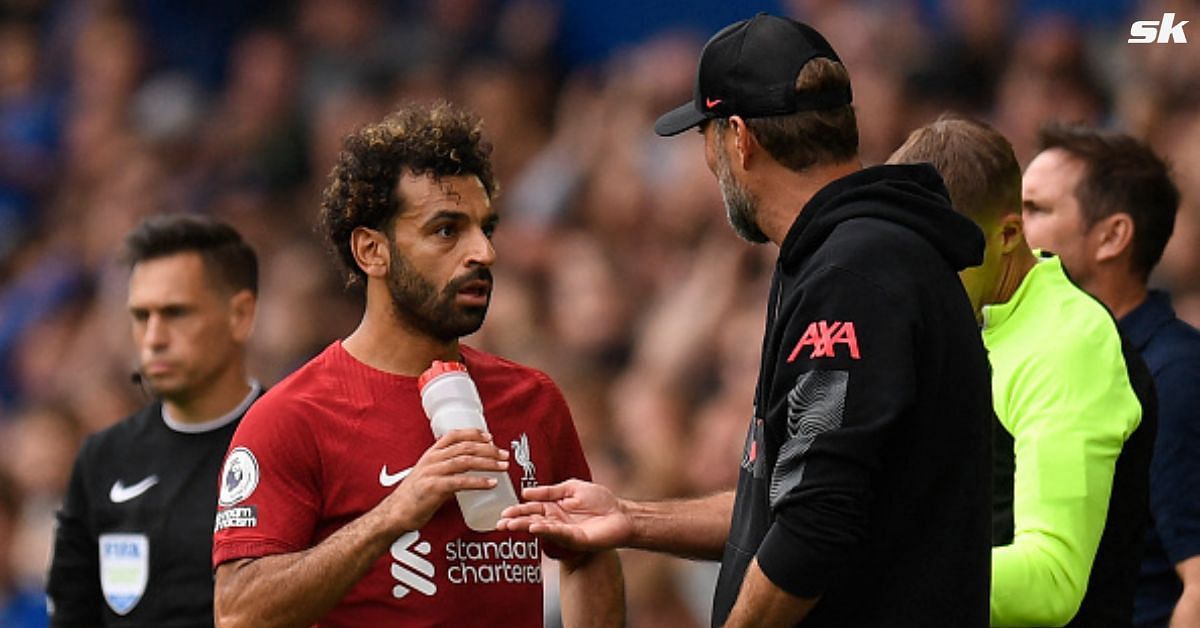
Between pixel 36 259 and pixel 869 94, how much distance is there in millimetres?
5508

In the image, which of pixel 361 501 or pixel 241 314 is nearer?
pixel 361 501

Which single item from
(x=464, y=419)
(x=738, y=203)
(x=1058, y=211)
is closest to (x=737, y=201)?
(x=738, y=203)

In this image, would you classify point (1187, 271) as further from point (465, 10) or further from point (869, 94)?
point (465, 10)

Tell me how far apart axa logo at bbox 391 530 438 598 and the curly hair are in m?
0.59

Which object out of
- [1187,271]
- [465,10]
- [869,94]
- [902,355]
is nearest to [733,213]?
[902,355]

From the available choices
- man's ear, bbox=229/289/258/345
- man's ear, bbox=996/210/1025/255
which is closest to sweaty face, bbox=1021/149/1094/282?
man's ear, bbox=996/210/1025/255

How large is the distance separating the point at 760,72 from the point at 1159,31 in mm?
3360

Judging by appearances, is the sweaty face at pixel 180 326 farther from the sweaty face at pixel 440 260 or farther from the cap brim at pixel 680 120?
the cap brim at pixel 680 120

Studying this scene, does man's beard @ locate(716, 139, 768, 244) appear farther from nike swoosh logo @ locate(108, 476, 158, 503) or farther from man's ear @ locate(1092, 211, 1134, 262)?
nike swoosh logo @ locate(108, 476, 158, 503)

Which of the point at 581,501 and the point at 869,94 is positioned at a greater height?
the point at 869,94

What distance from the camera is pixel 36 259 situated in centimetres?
1012

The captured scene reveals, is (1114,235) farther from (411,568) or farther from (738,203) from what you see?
(411,568)

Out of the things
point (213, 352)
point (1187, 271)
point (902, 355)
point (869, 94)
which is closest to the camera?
point (902, 355)

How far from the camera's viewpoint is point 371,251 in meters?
3.53
